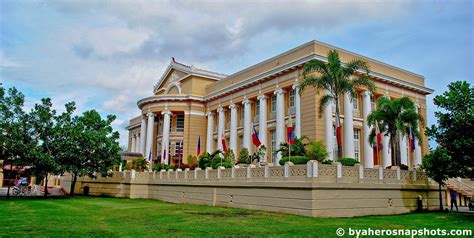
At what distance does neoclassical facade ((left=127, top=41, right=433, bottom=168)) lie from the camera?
102ft

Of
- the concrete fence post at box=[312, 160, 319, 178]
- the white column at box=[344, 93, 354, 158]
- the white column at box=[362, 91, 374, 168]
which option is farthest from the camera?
the white column at box=[362, 91, 374, 168]

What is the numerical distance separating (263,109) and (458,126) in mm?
19215

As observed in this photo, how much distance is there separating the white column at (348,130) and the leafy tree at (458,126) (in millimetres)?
12126

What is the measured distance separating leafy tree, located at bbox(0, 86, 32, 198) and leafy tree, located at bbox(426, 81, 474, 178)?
2418 cm

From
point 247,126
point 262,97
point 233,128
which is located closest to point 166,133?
point 233,128

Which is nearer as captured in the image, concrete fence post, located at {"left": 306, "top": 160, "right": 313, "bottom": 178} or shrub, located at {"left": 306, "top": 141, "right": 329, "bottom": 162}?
concrete fence post, located at {"left": 306, "top": 160, "right": 313, "bottom": 178}

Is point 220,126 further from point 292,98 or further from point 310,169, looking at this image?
point 310,169

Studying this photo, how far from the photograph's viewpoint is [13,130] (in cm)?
2667

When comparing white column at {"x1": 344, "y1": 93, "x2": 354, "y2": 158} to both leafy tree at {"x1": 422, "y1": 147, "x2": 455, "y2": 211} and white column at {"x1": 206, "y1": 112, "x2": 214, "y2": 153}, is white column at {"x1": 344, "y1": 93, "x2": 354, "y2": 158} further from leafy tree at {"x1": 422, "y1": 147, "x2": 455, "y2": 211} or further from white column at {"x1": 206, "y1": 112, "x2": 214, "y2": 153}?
white column at {"x1": 206, "y1": 112, "x2": 214, "y2": 153}

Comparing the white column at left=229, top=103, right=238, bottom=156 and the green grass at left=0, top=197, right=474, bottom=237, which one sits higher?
the white column at left=229, top=103, right=238, bottom=156

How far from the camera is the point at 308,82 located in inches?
893

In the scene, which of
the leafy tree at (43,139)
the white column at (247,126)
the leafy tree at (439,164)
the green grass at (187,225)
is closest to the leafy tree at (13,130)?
the leafy tree at (43,139)

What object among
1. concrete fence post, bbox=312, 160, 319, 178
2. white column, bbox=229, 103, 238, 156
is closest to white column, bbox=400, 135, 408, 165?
white column, bbox=229, 103, 238, 156

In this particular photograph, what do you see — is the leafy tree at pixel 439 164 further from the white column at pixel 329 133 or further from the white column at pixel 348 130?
the white column at pixel 348 130
